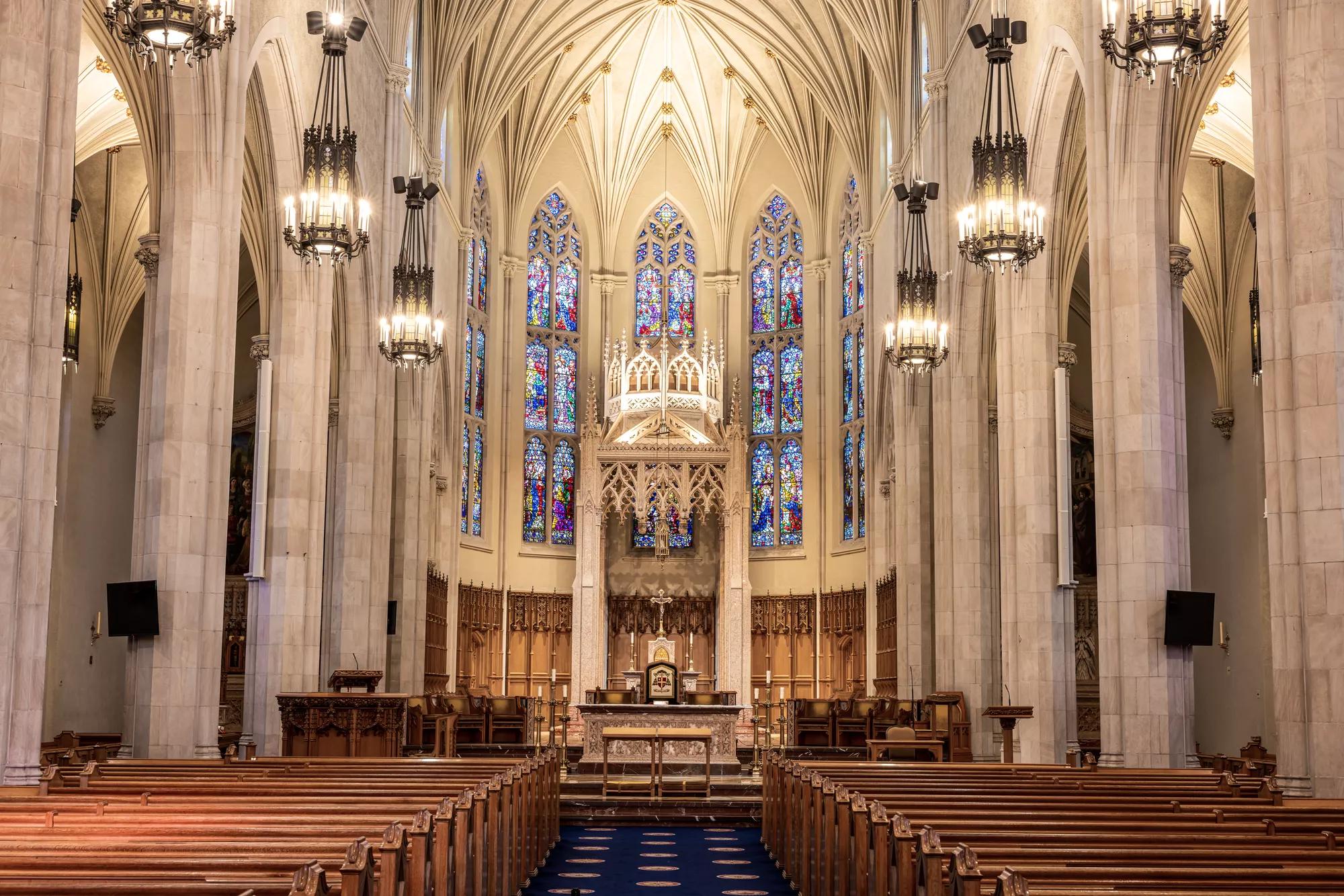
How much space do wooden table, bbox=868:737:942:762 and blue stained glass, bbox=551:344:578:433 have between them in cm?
1864

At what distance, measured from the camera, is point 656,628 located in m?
35.6

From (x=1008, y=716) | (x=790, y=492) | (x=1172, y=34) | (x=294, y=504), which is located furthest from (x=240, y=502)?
(x=1172, y=34)

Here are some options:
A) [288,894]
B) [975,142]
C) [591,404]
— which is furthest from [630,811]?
[591,404]

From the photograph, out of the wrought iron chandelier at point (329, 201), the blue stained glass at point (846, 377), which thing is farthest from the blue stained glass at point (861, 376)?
the wrought iron chandelier at point (329, 201)

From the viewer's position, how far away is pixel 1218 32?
11.5 meters

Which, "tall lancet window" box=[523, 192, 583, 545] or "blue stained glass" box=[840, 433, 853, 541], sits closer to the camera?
"blue stained glass" box=[840, 433, 853, 541]

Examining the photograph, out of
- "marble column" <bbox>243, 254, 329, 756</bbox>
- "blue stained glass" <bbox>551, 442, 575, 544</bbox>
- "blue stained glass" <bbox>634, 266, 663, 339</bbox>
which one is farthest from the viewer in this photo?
"blue stained glass" <bbox>634, 266, 663, 339</bbox>

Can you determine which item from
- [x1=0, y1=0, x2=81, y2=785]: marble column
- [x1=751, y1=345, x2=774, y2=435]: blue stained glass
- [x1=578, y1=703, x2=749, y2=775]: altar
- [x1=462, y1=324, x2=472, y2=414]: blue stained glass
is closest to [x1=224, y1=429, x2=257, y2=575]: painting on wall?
[x1=462, y1=324, x2=472, y2=414]: blue stained glass

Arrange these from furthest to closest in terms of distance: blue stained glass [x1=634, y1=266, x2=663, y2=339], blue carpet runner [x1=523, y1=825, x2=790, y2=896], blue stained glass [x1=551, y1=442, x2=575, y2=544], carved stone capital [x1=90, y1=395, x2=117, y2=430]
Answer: blue stained glass [x1=634, y1=266, x2=663, y2=339]
blue stained glass [x1=551, y1=442, x2=575, y2=544]
carved stone capital [x1=90, y1=395, x2=117, y2=430]
blue carpet runner [x1=523, y1=825, x2=790, y2=896]

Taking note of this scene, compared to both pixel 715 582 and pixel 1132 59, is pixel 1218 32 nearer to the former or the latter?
pixel 1132 59

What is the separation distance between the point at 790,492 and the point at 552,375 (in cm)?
719

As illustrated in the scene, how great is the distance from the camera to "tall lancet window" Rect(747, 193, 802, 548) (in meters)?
37.4

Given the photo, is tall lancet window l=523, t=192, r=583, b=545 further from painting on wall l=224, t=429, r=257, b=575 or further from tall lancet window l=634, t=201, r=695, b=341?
painting on wall l=224, t=429, r=257, b=575

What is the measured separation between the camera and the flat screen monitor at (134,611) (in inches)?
593
